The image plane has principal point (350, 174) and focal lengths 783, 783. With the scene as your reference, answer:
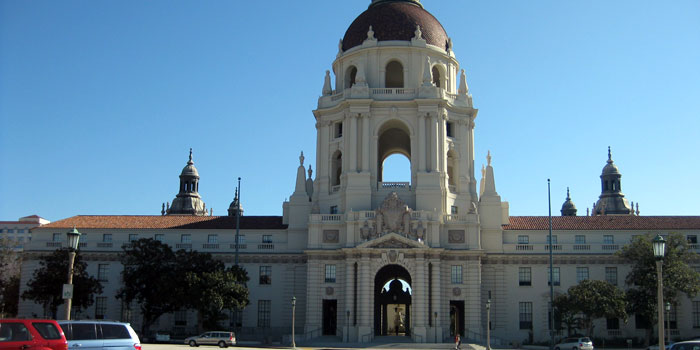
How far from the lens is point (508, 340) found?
2970 inches

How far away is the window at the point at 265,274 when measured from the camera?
262 ft

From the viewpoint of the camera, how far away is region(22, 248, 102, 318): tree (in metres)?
72.9

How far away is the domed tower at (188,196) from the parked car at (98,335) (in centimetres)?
9282

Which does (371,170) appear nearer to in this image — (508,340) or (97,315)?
(508,340)

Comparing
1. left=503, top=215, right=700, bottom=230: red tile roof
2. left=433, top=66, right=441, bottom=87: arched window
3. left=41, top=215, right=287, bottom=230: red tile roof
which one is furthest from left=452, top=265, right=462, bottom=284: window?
left=433, top=66, right=441, bottom=87: arched window

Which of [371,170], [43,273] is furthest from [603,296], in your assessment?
[43,273]

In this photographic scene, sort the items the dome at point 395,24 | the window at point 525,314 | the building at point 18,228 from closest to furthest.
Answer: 1. the window at point 525,314
2. the dome at point 395,24
3. the building at point 18,228

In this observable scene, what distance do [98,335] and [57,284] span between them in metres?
44.0

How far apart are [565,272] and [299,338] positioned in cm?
2690

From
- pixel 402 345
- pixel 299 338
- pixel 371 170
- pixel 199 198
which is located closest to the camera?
pixel 402 345

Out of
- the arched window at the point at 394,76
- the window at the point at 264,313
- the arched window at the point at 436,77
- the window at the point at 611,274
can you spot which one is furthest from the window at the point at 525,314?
the arched window at the point at 394,76

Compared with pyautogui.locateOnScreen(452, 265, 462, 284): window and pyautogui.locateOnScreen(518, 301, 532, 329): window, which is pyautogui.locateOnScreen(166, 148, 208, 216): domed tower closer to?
pyautogui.locateOnScreen(452, 265, 462, 284): window

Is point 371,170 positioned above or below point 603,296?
above

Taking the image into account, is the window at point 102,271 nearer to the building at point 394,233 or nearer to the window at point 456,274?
the building at point 394,233
